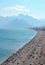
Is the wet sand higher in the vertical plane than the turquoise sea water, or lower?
higher

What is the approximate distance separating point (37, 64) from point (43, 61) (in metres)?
2.02

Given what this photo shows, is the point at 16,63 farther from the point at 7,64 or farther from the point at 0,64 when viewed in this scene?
the point at 0,64

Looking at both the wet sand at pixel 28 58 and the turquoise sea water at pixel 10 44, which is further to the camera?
the turquoise sea water at pixel 10 44

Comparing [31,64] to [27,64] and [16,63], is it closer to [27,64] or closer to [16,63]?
[27,64]

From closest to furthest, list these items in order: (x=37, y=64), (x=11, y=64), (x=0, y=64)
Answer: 1. (x=37, y=64)
2. (x=11, y=64)
3. (x=0, y=64)

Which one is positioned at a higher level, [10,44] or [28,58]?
[28,58]

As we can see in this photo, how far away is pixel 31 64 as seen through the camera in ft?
109

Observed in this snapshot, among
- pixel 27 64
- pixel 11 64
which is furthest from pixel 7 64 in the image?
pixel 27 64

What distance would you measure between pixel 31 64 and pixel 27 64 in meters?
0.76

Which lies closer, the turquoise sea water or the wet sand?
the wet sand

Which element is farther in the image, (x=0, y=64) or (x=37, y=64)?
(x=0, y=64)

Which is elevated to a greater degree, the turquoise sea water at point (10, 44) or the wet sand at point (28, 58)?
the wet sand at point (28, 58)

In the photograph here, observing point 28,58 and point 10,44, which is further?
point 10,44

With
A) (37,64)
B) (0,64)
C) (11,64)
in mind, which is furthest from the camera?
(0,64)
